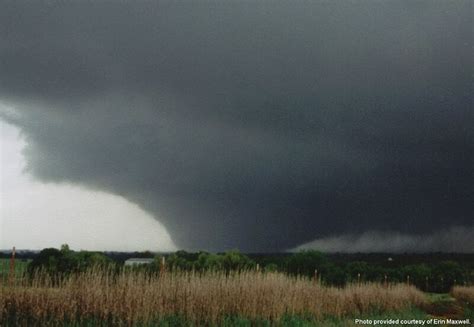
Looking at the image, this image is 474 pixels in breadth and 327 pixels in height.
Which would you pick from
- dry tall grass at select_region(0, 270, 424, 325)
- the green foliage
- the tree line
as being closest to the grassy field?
dry tall grass at select_region(0, 270, 424, 325)

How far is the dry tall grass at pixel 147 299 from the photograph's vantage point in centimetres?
1242

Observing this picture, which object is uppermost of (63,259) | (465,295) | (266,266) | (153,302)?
(63,259)

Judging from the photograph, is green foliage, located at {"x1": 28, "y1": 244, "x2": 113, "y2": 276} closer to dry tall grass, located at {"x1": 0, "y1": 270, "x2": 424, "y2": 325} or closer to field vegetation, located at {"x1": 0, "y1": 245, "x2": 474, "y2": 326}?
field vegetation, located at {"x1": 0, "y1": 245, "x2": 474, "y2": 326}

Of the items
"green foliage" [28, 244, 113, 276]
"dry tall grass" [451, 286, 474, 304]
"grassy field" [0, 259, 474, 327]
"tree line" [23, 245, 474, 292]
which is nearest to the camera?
"grassy field" [0, 259, 474, 327]

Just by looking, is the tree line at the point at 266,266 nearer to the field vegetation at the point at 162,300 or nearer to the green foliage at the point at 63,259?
the green foliage at the point at 63,259

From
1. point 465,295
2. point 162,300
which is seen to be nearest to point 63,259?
point 162,300

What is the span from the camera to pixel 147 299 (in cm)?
1257

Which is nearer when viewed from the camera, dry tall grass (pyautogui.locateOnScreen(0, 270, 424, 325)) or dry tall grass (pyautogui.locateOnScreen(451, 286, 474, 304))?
dry tall grass (pyautogui.locateOnScreen(0, 270, 424, 325))

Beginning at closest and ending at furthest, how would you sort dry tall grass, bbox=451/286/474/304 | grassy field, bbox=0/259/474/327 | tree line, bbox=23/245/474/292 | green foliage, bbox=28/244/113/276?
grassy field, bbox=0/259/474/327 → tree line, bbox=23/245/474/292 → green foliage, bbox=28/244/113/276 → dry tall grass, bbox=451/286/474/304

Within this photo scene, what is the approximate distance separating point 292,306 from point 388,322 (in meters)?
3.53

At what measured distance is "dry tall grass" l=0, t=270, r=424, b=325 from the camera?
40.8 ft

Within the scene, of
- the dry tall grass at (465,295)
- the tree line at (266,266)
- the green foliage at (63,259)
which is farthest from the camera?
the dry tall grass at (465,295)

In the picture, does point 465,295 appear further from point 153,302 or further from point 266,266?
point 153,302

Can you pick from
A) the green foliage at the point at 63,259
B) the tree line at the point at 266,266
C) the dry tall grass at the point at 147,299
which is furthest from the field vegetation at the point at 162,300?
the green foliage at the point at 63,259
